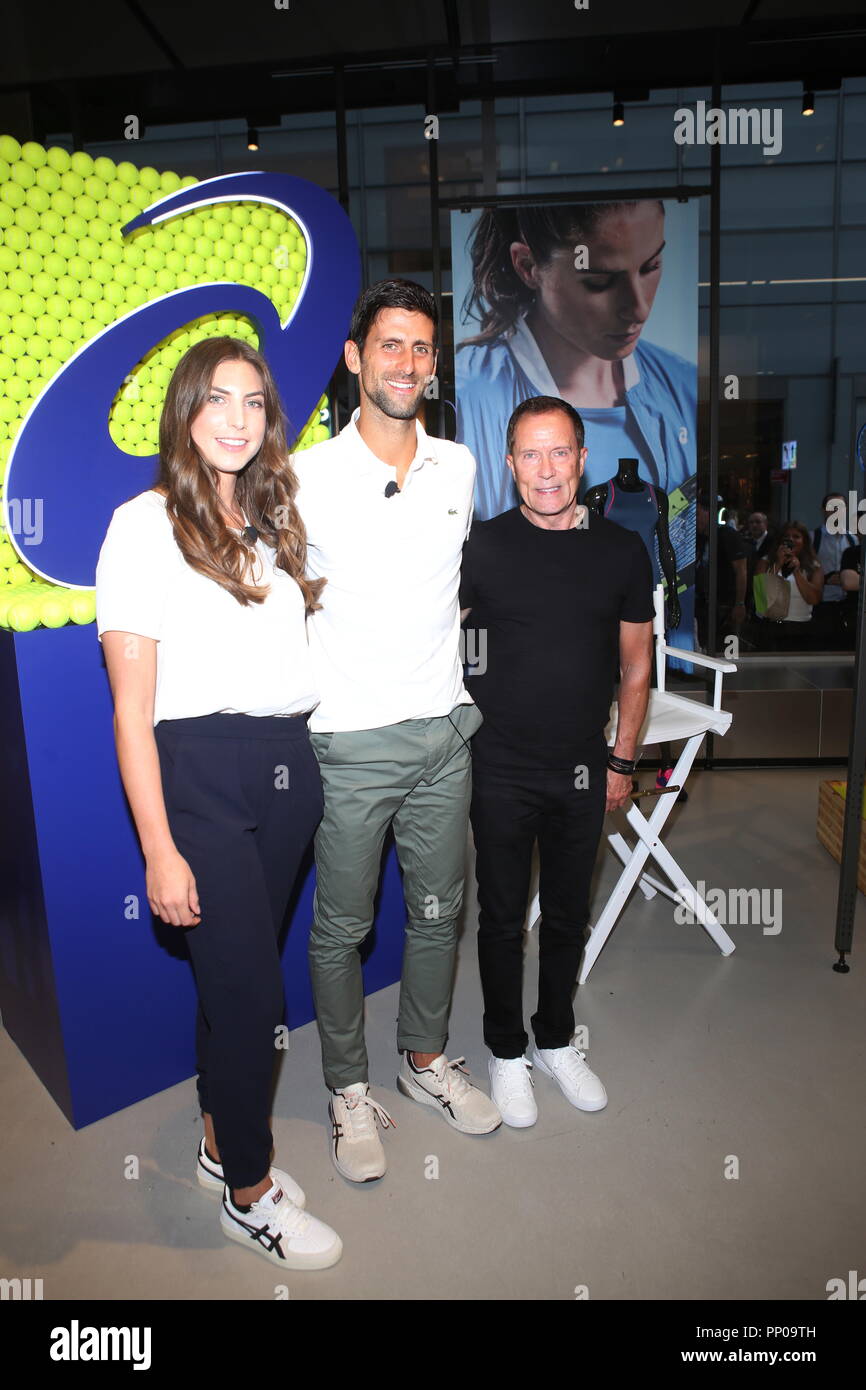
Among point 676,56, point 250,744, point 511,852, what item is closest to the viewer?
point 250,744

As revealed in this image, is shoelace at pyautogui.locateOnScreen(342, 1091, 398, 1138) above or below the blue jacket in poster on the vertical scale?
below

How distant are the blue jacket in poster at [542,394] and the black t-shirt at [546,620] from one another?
3.21m

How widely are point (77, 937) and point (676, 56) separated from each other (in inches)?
210

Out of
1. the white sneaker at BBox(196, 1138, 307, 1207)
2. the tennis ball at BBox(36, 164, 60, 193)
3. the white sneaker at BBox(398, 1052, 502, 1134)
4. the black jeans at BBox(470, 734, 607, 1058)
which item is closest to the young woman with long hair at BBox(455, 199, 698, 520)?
the tennis ball at BBox(36, 164, 60, 193)

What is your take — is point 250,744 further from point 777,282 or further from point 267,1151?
point 777,282

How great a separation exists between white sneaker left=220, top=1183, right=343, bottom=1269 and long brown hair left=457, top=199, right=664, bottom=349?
4.65 metres

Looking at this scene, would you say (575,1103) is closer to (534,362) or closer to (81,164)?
(81,164)

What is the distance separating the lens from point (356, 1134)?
6.87 ft

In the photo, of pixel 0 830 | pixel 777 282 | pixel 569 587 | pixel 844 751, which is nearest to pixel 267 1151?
pixel 0 830

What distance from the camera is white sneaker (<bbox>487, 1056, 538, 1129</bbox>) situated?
221 centimetres

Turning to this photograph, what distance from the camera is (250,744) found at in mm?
1653

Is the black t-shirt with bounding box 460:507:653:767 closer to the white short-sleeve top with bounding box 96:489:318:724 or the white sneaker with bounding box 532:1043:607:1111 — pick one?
the white short-sleeve top with bounding box 96:489:318:724

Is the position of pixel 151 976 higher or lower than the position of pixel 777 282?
lower

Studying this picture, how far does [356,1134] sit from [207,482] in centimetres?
155
